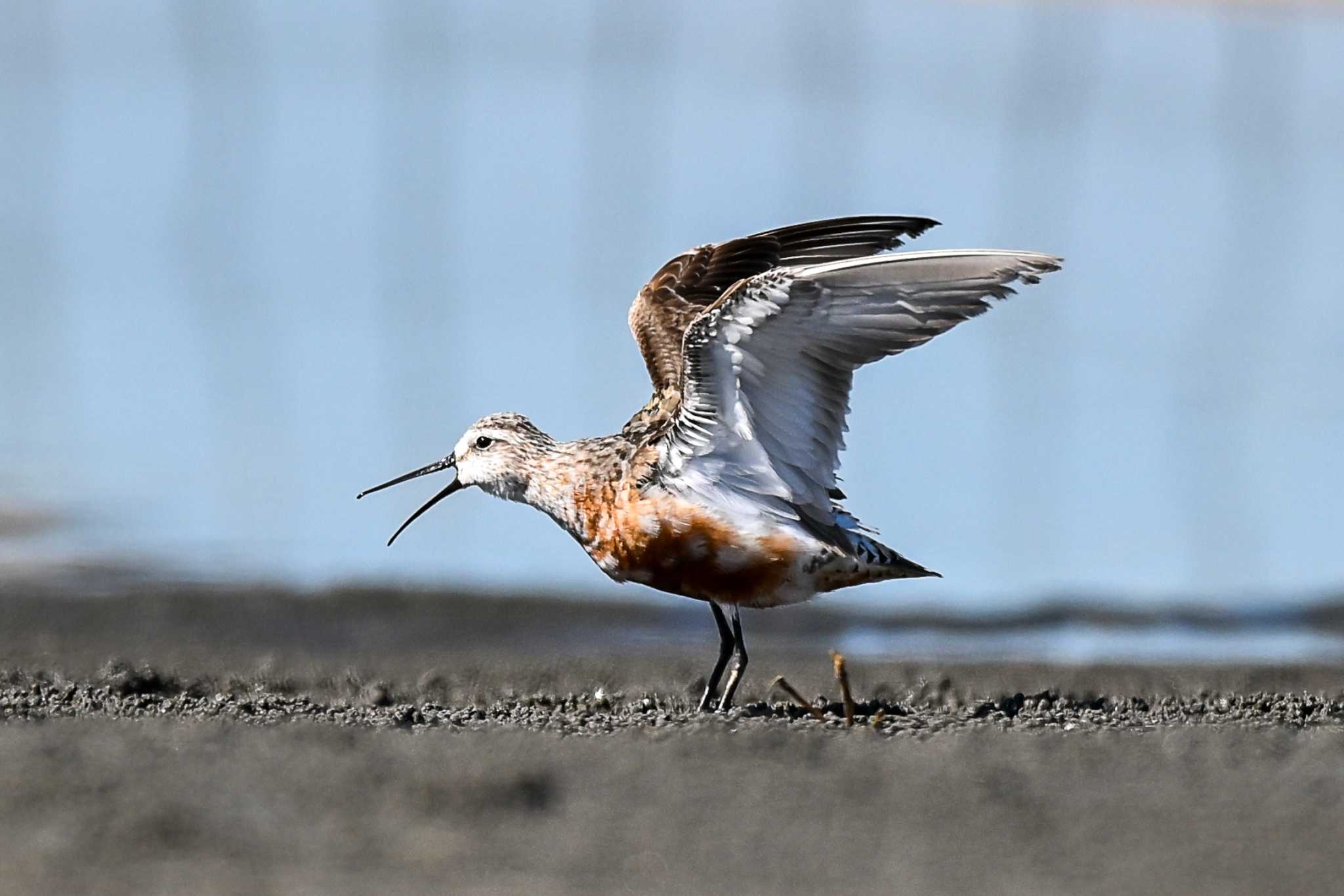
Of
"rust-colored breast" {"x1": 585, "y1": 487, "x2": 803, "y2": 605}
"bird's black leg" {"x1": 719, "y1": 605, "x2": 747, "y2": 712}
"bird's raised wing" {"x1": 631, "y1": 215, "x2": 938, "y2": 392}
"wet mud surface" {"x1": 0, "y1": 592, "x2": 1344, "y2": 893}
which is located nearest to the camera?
"wet mud surface" {"x1": 0, "y1": 592, "x2": 1344, "y2": 893}

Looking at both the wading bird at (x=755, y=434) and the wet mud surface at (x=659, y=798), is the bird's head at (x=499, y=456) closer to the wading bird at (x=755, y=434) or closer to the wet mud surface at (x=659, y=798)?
the wading bird at (x=755, y=434)

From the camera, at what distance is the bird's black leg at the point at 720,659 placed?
8.17m

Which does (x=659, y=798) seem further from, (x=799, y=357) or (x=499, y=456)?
(x=499, y=456)

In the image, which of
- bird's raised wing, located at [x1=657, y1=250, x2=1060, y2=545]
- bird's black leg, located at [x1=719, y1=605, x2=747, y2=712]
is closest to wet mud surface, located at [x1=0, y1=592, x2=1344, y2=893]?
bird's black leg, located at [x1=719, y1=605, x2=747, y2=712]

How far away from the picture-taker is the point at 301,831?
16.8ft

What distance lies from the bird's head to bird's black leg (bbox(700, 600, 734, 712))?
99 centimetres

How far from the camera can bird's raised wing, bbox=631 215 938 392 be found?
29.0 ft

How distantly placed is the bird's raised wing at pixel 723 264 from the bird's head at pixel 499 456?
1.84ft

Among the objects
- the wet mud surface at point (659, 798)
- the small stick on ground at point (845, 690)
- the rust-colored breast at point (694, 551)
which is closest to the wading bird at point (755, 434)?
the rust-colored breast at point (694, 551)

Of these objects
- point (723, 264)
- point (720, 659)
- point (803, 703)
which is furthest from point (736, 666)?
point (723, 264)

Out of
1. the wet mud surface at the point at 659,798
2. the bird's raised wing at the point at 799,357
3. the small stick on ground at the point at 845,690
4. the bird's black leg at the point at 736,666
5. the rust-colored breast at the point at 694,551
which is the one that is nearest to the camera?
the wet mud surface at the point at 659,798

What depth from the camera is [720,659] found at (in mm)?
8383

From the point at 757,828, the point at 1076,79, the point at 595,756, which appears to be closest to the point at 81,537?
the point at 595,756

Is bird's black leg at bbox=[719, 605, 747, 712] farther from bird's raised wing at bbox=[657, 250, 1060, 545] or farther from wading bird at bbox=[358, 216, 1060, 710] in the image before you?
bird's raised wing at bbox=[657, 250, 1060, 545]
